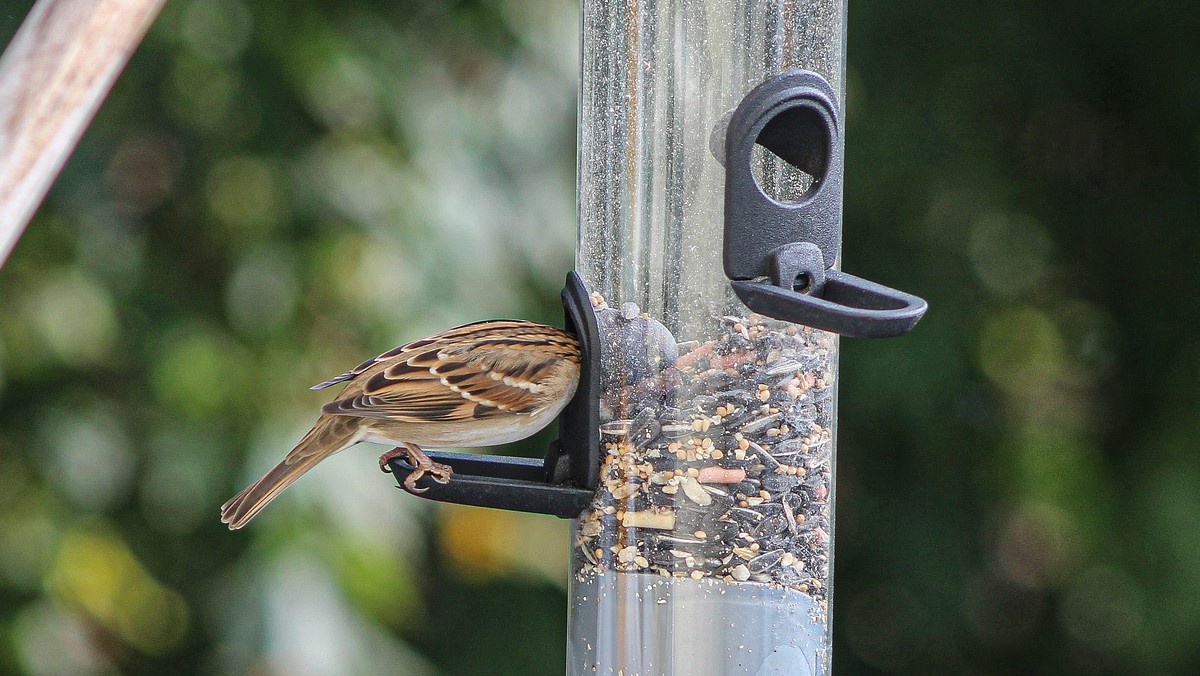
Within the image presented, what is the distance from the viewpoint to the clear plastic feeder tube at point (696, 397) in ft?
5.95

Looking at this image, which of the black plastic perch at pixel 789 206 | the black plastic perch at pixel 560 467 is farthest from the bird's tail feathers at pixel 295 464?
the black plastic perch at pixel 789 206

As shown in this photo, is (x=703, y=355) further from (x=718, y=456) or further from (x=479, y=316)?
(x=479, y=316)

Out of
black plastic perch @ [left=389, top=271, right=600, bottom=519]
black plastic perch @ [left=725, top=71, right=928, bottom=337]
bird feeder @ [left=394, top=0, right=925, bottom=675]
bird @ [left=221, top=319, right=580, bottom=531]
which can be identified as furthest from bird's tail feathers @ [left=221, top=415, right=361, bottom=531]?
black plastic perch @ [left=725, top=71, right=928, bottom=337]

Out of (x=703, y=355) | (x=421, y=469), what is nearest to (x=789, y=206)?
(x=703, y=355)

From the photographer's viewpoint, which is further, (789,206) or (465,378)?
(465,378)

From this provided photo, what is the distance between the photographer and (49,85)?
1.32 metres

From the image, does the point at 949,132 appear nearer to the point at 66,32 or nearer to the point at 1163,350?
the point at 1163,350

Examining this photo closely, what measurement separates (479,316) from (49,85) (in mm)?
1342

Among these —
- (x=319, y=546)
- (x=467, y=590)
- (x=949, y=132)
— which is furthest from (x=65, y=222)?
(x=949, y=132)

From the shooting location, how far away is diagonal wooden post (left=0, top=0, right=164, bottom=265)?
1.29 metres

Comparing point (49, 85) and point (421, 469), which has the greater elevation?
point (49, 85)

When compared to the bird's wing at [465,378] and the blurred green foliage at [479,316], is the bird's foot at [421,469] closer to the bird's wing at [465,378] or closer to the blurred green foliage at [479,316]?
the bird's wing at [465,378]

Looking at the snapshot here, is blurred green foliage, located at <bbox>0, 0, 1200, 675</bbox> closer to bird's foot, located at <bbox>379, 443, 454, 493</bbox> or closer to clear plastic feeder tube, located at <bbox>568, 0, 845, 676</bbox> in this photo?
bird's foot, located at <bbox>379, 443, 454, 493</bbox>

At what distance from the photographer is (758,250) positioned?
1765 mm
